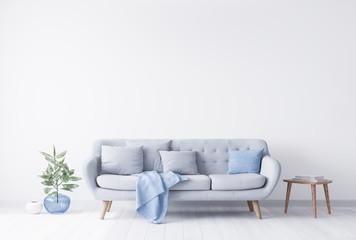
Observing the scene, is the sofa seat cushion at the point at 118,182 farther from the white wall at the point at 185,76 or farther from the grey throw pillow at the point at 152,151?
the white wall at the point at 185,76

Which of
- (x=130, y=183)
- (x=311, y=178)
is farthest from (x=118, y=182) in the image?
(x=311, y=178)

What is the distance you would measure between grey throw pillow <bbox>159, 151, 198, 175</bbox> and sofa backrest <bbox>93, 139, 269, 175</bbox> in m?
0.16

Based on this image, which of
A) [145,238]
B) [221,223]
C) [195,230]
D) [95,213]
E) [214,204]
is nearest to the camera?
[145,238]

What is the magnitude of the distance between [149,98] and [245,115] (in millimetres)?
1286

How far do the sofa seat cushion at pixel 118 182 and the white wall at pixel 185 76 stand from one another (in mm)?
1039

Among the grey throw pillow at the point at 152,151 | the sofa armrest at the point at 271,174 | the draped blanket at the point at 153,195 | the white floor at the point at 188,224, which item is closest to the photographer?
the white floor at the point at 188,224

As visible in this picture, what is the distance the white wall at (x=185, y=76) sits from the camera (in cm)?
509

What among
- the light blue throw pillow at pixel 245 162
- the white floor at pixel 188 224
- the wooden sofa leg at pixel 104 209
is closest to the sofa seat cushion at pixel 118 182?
the wooden sofa leg at pixel 104 209

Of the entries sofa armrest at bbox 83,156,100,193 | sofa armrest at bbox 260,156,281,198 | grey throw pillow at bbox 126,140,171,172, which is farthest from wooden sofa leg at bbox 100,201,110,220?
sofa armrest at bbox 260,156,281,198

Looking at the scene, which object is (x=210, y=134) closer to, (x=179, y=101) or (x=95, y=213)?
(x=179, y=101)

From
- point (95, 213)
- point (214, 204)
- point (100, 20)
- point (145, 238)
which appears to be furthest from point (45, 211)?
point (100, 20)

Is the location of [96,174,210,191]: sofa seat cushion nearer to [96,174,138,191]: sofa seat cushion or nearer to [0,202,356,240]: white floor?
[96,174,138,191]: sofa seat cushion

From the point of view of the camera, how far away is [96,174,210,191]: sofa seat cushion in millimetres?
4078

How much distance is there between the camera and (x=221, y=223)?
393 centimetres
